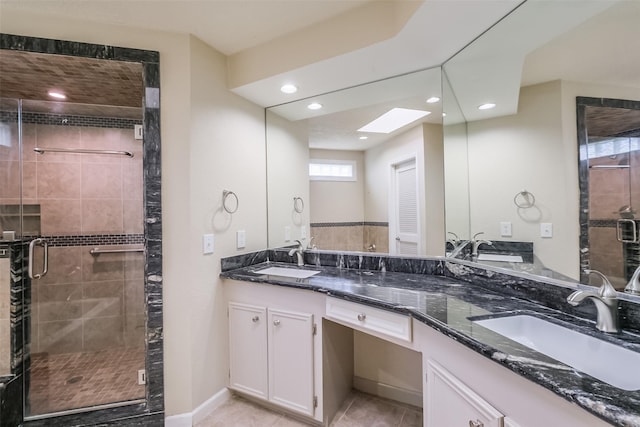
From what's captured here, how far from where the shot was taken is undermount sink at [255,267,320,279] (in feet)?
6.68

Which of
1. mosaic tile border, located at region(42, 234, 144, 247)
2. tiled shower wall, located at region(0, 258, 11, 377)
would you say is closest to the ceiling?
tiled shower wall, located at region(0, 258, 11, 377)

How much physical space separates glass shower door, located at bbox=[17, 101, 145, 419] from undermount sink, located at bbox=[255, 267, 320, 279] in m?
1.16

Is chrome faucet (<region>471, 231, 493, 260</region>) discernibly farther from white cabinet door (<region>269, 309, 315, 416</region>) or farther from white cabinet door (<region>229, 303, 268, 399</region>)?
white cabinet door (<region>229, 303, 268, 399</region>)

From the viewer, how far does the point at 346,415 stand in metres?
1.84

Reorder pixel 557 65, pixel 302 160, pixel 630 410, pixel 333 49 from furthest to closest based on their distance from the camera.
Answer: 1. pixel 302 160
2. pixel 333 49
3. pixel 557 65
4. pixel 630 410

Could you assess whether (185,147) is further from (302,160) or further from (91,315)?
(91,315)

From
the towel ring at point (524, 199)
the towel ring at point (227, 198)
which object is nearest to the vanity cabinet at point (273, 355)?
the towel ring at point (227, 198)

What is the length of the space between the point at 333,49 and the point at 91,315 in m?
3.11

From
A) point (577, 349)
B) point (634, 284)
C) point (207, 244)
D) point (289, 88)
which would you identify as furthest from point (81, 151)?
point (634, 284)

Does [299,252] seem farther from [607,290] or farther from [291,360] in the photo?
[607,290]

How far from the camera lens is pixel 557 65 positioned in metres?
1.31

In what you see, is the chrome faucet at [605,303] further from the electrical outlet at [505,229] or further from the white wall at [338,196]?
the white wall at [338,196]

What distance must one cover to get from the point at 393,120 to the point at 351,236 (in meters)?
0.97

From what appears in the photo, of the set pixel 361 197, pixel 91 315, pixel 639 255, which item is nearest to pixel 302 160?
pixel 361 197
